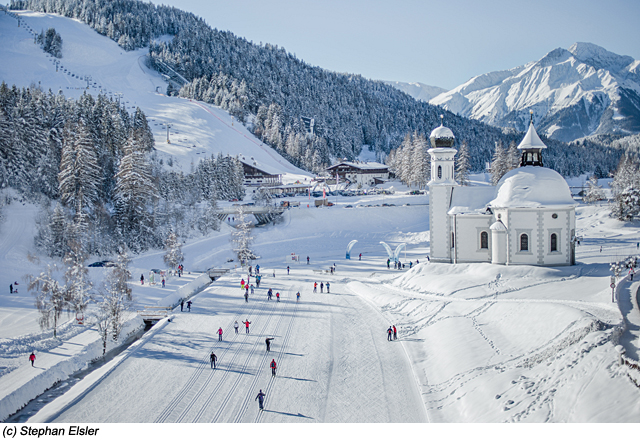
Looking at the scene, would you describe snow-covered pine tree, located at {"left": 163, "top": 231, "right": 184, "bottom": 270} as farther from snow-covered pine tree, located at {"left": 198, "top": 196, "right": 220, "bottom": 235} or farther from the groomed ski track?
the groomed ski track

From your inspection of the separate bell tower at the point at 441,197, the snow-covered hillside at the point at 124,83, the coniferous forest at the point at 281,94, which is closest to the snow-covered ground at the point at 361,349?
the separate bell tower at the point at 441,197

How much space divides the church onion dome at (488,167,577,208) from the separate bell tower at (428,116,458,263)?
643 centimetres

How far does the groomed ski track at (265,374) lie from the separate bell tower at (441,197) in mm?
10722

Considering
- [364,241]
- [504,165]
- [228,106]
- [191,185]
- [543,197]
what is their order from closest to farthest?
[543,197]
[364,241]
[191,185]
[504,165]
[228,106]

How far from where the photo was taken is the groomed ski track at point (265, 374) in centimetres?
1705

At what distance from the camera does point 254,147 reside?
361ft

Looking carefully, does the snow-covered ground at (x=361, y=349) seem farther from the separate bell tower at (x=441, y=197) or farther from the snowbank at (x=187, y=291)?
the separate bell tower at (x=441, y=197)

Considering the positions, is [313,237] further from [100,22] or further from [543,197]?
[100,22]

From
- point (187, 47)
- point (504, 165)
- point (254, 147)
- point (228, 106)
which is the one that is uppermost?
point (187, 47)

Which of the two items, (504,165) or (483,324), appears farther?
(504,165)

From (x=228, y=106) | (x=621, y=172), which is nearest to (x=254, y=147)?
(x=228, y=106)

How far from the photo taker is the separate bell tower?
1540 inches
